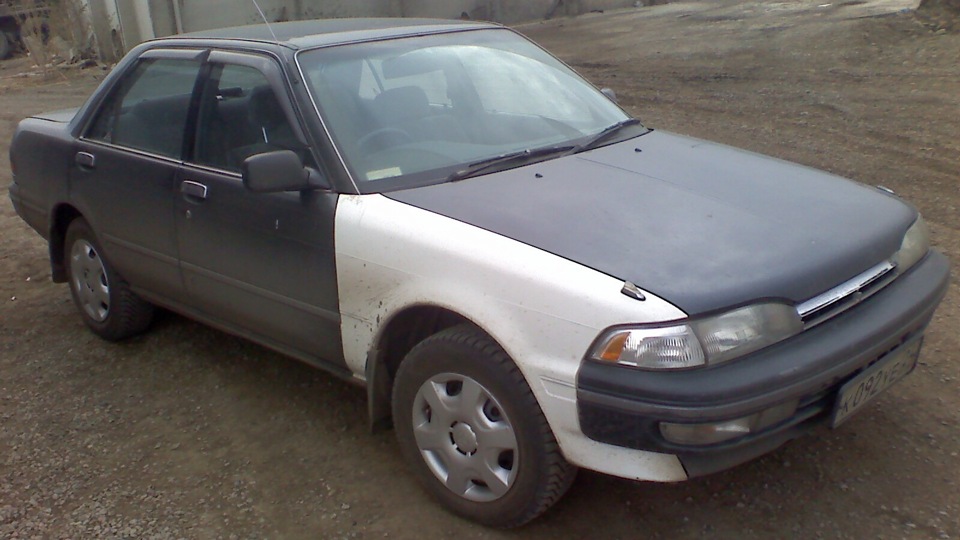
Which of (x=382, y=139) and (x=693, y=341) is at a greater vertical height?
(x=382, y=139)

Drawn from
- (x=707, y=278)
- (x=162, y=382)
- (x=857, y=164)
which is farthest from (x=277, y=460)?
(x=857, y=164)

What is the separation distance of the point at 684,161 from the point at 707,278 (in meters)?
1.10

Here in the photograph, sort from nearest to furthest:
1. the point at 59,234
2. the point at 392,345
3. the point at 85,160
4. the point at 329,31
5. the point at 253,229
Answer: the point at 392,345, the point at 253,229, the point at 329,31, the point at 85,160, the point at 59,234

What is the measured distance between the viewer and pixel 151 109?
4.38 m

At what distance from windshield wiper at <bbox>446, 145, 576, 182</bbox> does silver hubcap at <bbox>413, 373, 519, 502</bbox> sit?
0.80 metres

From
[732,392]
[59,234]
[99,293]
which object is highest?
[732,392]

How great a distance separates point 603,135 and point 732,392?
165cm

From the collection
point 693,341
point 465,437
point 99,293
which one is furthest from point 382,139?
point 99,293

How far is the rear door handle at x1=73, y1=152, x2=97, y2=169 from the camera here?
4.57m

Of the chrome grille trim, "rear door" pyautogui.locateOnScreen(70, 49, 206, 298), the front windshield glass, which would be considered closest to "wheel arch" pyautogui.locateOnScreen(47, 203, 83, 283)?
"rear door" pyautogui.locateOnScreen(70, 49, 206, 298)

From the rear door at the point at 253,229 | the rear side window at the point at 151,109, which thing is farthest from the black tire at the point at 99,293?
the rear door at the point at 253,229

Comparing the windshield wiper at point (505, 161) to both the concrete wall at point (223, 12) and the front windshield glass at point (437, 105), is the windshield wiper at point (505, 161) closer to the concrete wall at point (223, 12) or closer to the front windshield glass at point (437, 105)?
the front windshield glass at point (437, 105)

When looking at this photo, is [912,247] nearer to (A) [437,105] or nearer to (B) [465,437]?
(B) [465,437]

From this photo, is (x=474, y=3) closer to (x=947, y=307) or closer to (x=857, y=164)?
(x=857, y=164)
